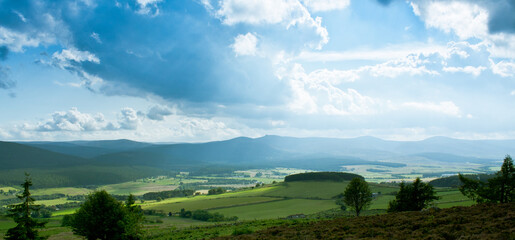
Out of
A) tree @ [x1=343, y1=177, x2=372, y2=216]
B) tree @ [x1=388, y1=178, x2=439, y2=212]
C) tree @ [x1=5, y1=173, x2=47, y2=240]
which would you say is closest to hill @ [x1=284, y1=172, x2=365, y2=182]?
tree @ [x1=343, y1=177, x2=372, y2=216]

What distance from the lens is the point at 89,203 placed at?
37781mm

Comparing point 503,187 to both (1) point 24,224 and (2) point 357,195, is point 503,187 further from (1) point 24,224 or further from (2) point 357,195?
(1) point 24,224

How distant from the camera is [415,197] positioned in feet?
168

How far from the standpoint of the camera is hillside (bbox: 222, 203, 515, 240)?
64.9ft

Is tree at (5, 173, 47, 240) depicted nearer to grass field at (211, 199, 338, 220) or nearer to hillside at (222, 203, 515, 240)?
hillside at (222, 203, 515, 240)

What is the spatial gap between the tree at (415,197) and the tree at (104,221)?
42041 mm

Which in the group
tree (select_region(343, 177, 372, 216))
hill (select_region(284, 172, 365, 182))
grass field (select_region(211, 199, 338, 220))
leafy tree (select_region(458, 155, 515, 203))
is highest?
leafy tree (select_region(458, 155, 515, 203))

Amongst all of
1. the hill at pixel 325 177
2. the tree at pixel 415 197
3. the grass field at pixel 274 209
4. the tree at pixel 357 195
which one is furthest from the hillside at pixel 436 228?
the hill at pixel 325 177

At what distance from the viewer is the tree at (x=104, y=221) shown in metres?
36.7

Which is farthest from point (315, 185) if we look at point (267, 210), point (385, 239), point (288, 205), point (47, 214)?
point (385, 239)

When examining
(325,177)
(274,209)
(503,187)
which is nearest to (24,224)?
(274,209)

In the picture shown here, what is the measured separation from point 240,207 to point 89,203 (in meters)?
61.0

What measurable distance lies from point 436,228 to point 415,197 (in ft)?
107

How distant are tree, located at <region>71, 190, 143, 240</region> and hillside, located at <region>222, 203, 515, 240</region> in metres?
18.8
